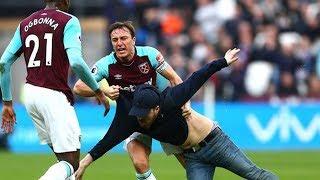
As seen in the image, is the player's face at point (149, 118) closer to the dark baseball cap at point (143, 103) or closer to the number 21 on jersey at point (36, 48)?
the dark baseball cap at point (143, 103)

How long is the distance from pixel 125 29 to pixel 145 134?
3.74ft

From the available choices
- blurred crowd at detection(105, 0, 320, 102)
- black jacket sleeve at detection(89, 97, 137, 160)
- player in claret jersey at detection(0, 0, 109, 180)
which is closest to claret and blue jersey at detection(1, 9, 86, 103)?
player in claret jersey at detection(0, 0, 109, 180)

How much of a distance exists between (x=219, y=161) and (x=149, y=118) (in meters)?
0.95

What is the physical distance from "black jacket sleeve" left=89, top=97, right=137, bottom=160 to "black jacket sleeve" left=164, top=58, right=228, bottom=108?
520 mm

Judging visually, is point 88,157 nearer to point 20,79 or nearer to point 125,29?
point 125,29

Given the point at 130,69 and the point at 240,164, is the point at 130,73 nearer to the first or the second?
the point at 130,69

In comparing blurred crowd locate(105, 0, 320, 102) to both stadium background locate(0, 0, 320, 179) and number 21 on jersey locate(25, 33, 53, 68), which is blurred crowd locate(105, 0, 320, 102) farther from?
number 21 on jersey locate(25, 33, 53, 68)

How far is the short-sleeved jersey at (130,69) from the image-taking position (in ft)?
35.9

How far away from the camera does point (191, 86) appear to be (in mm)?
9961

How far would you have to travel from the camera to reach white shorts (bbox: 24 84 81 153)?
10.0m

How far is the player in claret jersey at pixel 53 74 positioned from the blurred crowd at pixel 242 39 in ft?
41.1

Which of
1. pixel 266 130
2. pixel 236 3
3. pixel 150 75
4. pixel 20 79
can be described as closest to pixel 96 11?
pixel 20 79

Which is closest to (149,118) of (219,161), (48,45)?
(219,161)

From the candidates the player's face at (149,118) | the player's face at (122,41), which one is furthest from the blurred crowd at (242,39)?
the player's face at (149,118)
